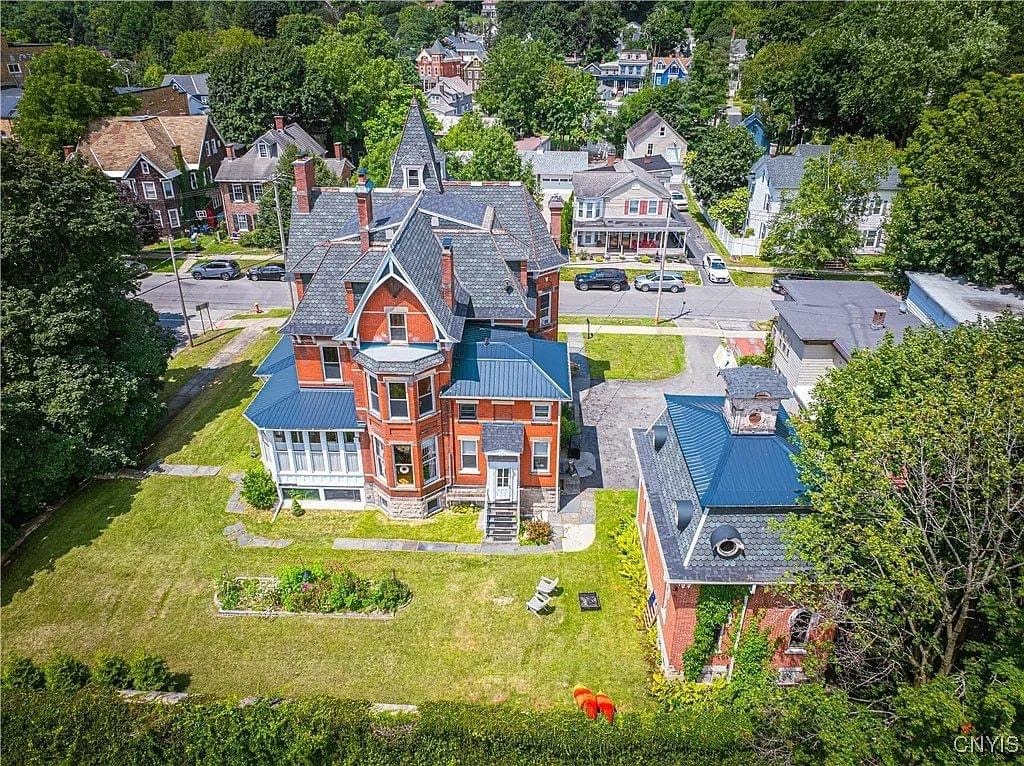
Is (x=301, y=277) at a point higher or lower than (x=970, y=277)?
higher

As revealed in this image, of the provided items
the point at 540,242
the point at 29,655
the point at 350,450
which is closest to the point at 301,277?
the point at 350,450

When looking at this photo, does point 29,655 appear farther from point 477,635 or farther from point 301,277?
point 301,277

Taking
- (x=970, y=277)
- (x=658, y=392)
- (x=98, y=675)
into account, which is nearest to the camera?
(x=98, y=675)

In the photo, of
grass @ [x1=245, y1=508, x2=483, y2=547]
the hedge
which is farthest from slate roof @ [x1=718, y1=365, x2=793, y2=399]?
grass @ [x1=245, y1=508, x2=483, y2=547]

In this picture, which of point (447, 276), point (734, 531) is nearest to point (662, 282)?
point (447, 276)

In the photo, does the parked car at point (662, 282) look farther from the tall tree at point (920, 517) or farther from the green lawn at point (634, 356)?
the tall tree at point (920, 517)

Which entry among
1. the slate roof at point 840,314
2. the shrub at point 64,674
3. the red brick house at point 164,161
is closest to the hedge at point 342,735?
the shrub at point 64,674

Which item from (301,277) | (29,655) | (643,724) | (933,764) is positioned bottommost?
(29,655)

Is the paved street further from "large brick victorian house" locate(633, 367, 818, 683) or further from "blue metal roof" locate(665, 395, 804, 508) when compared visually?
"large brick victorian house" locate(633, 367, 818, 683)
